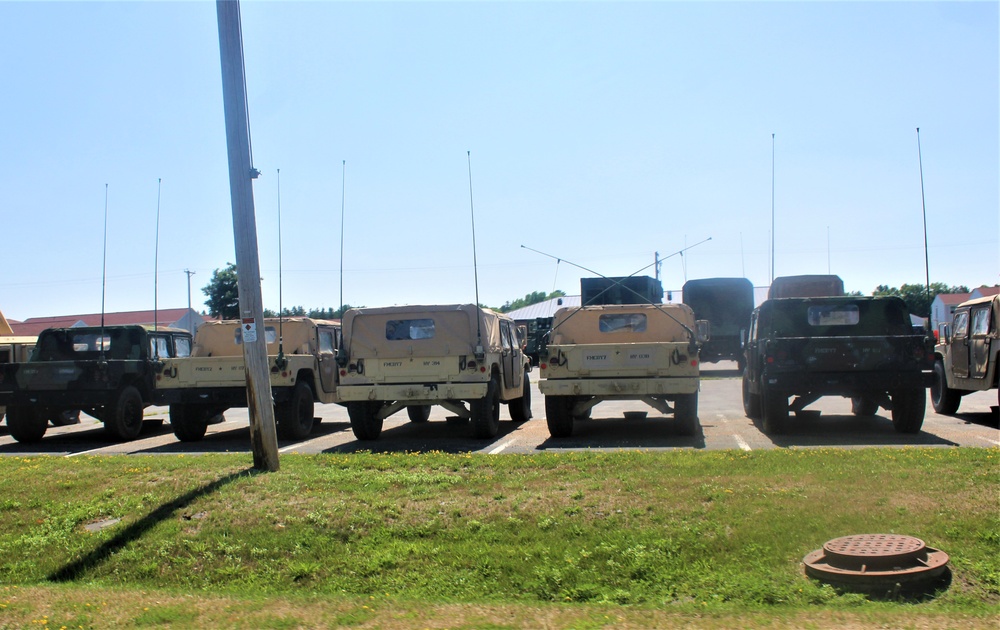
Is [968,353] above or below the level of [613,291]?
below

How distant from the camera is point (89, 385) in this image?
14.3m

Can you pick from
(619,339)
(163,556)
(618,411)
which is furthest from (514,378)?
(163,556)

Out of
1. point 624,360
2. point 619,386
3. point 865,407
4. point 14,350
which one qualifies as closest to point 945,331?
point 865,407

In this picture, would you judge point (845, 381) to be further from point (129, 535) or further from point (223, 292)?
point (223, 292)

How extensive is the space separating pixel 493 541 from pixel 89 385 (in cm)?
994

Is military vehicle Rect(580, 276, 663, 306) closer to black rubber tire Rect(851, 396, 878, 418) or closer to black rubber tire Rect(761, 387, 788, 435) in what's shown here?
black rubber tire Rect(851, 396, 878, 418)

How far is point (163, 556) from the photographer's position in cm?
687

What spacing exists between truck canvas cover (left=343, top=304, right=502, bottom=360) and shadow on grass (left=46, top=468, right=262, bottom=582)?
17.4 feet

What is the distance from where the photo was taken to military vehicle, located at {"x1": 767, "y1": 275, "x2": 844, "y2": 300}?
25.4 m

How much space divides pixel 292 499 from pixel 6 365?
353 inches

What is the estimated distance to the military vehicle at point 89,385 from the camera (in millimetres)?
14281

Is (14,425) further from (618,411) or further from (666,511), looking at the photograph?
(666,511)

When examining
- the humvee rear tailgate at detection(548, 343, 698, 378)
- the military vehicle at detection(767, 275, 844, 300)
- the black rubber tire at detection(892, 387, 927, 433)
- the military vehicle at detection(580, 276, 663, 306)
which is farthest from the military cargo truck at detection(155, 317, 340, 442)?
the military vehicle at detection(767, 275, 844, 300)

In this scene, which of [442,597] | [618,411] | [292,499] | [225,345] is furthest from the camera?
[618,411]
